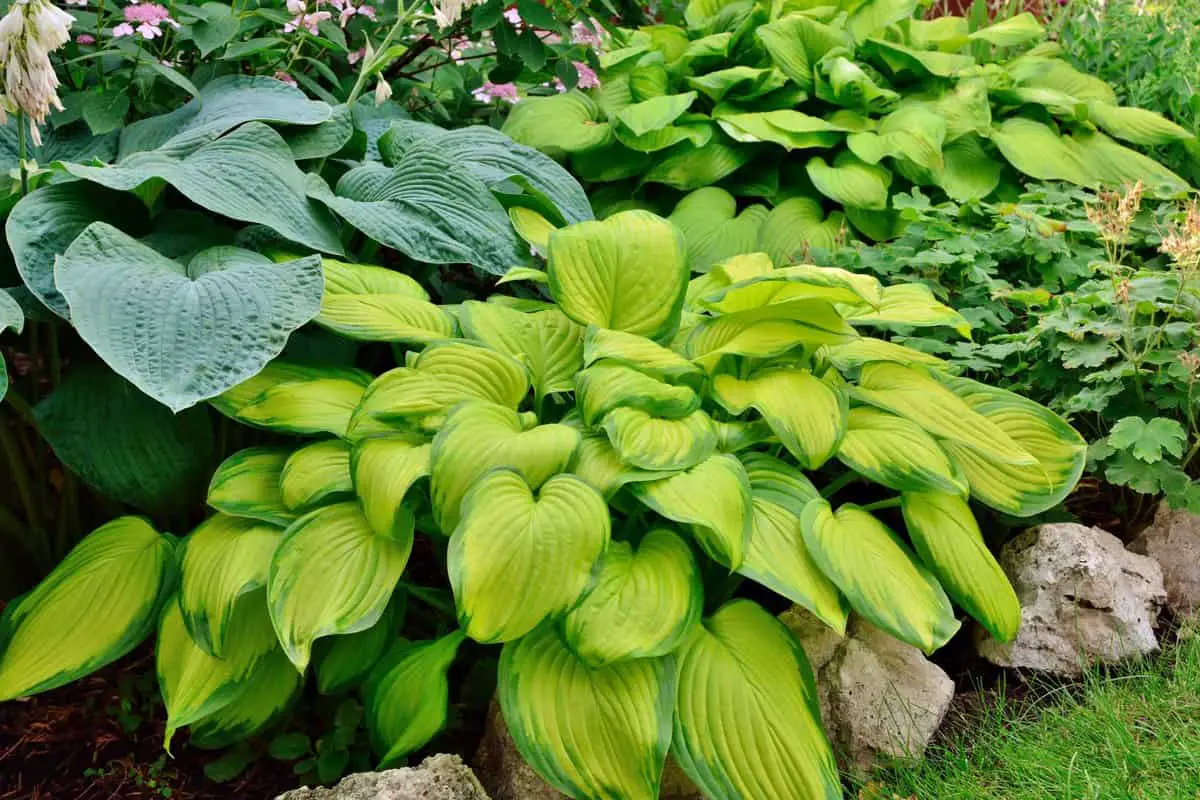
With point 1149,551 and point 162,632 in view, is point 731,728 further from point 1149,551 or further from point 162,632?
point 1149,551

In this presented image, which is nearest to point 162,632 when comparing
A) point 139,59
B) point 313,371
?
point 313,371

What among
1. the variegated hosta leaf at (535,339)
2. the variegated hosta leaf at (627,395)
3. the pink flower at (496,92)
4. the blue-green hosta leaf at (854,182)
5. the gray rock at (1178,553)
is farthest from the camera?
the blue-green hosta leaf at (854,182)

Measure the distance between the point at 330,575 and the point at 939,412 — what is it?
3.06 ft

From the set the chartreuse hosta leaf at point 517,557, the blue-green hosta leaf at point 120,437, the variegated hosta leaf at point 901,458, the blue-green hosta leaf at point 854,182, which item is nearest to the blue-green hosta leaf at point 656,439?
the chartreuse hosta leaf at point 517,557

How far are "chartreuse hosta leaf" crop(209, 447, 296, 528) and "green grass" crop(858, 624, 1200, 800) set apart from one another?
0.92 m

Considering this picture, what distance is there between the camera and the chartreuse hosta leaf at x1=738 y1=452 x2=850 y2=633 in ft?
4.91

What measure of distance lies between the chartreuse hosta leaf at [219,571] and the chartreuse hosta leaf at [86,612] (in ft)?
0.25

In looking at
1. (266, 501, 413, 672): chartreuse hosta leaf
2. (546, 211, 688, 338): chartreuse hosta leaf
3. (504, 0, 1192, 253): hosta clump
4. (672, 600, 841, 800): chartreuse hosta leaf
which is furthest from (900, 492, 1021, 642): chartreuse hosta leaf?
(504, 0, 1192, 253): hosta clump

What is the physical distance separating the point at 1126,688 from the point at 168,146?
178 centimetres

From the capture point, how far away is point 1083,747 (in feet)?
5.14

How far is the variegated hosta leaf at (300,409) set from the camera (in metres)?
1.67

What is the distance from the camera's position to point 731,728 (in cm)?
146

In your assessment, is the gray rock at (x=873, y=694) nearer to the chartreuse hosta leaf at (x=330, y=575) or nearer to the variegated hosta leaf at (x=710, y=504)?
the variegated hosta leaf at (x=710, y=504)

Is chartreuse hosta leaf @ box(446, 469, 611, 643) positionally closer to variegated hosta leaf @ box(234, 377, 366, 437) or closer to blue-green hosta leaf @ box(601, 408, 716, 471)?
blue-green hosta leaf @ box(601, 408, 716, 471)
